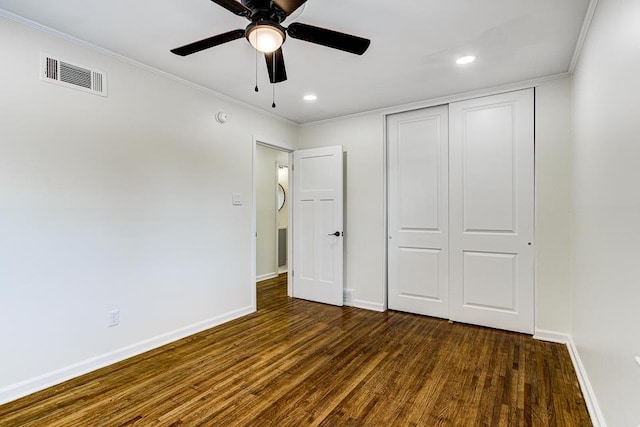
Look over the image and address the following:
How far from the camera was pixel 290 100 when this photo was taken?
3.78 metres

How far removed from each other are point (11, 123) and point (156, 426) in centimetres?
211

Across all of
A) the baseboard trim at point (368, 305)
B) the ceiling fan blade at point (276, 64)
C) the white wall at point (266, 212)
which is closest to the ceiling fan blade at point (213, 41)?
the ceiling fan blade at point (276, 64)

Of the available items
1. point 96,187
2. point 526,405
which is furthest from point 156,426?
point 526,405

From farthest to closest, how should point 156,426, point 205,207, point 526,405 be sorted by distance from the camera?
point 205,207, point 526,405, point 156,426

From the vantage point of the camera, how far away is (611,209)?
172 cm

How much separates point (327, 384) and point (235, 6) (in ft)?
7.88

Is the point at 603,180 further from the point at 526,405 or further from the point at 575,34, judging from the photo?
the point at 526,405

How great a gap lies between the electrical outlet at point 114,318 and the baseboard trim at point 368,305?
8.61 feet

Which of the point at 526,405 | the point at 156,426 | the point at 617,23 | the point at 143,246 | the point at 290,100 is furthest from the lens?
the point at 290,100

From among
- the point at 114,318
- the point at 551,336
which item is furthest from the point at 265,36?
the point at 551,336

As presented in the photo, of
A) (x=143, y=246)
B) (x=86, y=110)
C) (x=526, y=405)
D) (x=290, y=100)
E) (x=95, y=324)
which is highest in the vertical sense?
(x=290, y=100)

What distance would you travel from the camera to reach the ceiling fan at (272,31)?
65.6 inches

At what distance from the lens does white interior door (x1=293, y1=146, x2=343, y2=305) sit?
168 inches

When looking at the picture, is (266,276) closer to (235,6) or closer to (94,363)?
(94,363)
